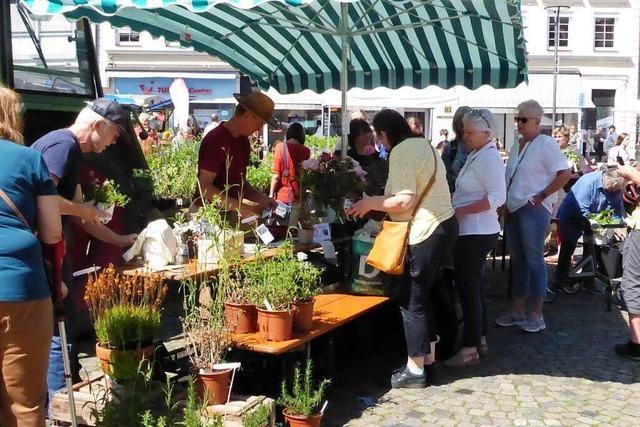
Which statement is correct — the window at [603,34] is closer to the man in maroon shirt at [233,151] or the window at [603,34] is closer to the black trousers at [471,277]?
the black trousers at [471,277]

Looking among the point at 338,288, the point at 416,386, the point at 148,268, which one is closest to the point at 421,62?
the point at 338,288

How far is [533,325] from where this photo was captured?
634 cm

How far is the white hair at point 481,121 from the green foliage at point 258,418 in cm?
271

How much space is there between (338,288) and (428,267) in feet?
2.80

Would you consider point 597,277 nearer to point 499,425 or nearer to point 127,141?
point 499,425

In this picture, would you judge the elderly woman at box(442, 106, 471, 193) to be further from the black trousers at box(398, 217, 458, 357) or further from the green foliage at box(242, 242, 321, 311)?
the green foliage at box(242, 242, 321, 311)

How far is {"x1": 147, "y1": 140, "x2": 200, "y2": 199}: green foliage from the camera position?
7.98 metres

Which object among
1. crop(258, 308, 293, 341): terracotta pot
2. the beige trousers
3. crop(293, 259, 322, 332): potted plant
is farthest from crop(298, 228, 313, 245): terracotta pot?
the beige trousers

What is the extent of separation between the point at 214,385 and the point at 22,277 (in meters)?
1.20

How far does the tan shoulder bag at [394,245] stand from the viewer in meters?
4.59

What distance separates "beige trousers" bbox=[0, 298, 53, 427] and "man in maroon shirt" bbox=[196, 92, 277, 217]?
6.41 feet

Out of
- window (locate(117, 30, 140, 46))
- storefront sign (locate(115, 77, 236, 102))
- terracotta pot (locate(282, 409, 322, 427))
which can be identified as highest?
window (locate(117, 30, 140, 46))

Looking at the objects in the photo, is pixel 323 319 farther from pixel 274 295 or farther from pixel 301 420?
pixel 301 420

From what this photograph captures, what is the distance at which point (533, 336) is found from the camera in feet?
20.4
